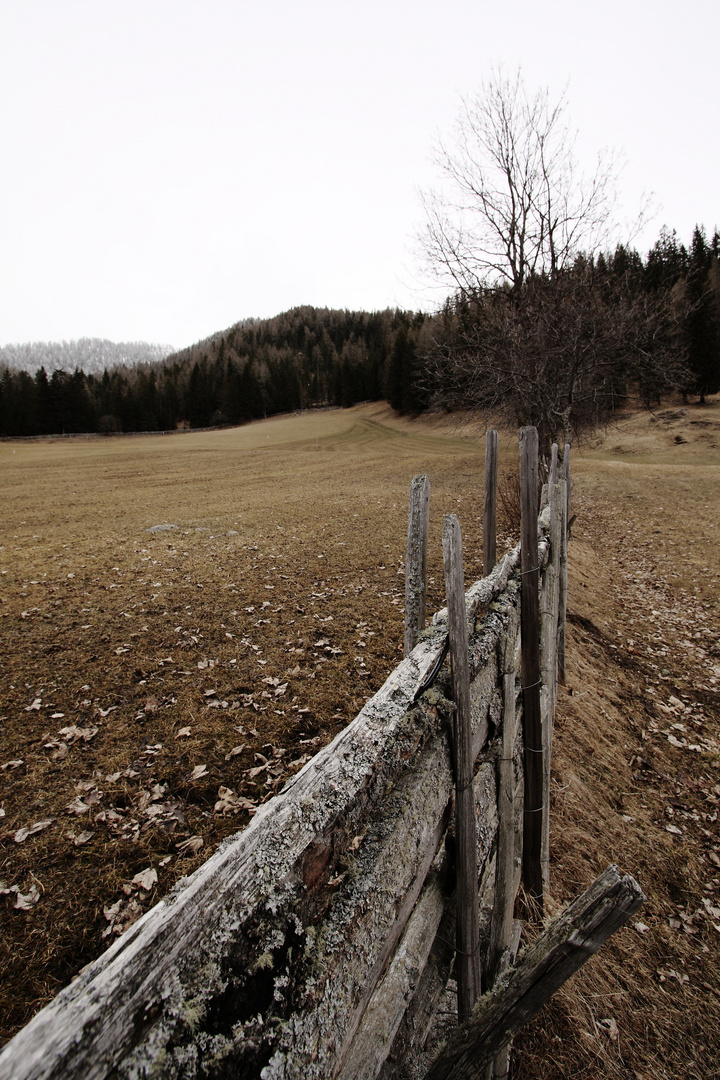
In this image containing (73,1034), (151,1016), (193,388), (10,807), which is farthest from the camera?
(193,388)

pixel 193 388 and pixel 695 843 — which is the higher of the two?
pixel 193 388

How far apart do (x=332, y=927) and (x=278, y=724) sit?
3.33 meters

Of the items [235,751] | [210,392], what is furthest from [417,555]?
[210,392]

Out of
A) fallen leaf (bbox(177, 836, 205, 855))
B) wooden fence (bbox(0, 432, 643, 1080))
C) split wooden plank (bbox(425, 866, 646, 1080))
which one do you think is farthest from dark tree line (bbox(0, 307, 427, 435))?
split wooden plank (bbox(425, 866, 646, 1080))

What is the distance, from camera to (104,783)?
3803 mm

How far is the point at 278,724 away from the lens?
15.0 ft

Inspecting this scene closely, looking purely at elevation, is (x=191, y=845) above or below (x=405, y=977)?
below

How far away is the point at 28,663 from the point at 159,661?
1.43 m

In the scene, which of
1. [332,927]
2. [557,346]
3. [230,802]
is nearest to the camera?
[332,927]

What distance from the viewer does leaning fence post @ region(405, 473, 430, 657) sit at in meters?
3.07

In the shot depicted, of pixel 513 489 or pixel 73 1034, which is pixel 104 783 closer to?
pixel 73 1034

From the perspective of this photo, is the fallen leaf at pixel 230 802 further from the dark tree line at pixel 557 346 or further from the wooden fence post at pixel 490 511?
the dark tree line at pixel 557 346

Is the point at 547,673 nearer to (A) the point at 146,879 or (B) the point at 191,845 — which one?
(B) the point at 191,845

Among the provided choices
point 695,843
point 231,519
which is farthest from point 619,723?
point 231,519
